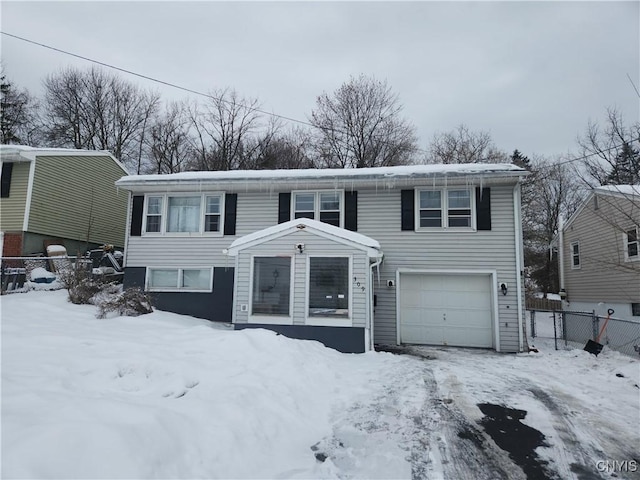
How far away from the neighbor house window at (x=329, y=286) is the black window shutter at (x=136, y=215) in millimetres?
6348

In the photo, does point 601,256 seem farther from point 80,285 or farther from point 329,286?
point 80,285

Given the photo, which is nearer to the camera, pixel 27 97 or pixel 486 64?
pixel 486 64

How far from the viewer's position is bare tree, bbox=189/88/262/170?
2523cm

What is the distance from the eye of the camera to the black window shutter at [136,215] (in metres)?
11.9

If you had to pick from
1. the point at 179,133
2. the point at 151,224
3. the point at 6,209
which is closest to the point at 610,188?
the point at 151,224

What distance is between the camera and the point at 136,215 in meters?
11.9

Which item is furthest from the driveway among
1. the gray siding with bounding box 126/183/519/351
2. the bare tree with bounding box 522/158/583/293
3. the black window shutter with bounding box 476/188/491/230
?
the bare tree with bounding box 522/158/583/293

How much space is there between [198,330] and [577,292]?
1629 cm

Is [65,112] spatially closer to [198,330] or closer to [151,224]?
[151,224]

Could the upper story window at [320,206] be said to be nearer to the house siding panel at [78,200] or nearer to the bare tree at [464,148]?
the house siding panel at [78,200]

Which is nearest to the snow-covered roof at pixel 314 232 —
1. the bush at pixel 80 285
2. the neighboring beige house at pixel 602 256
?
the bush at pixel 80 285

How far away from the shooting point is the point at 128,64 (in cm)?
1261

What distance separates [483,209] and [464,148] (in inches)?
709

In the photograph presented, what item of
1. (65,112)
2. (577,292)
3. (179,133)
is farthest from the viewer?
(179,133)
